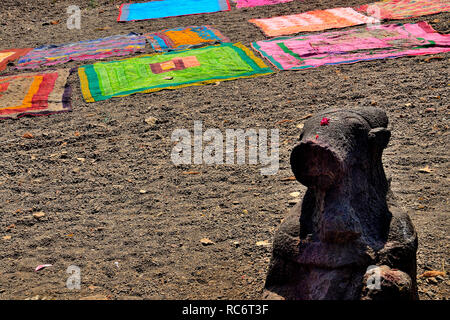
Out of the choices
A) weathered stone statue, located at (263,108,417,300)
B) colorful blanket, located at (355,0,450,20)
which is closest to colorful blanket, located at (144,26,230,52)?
colorful blanket, located at (355,0,450,20)

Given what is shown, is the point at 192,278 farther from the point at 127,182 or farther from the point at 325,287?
the point at 127,182

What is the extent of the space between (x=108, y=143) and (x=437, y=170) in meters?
3.21

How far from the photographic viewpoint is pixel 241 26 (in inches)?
343

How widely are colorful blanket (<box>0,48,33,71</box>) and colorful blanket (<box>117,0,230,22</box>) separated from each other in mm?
1977

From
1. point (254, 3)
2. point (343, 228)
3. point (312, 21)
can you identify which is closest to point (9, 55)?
point (254, 3)

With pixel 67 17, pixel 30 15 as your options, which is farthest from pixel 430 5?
pixel 30 15

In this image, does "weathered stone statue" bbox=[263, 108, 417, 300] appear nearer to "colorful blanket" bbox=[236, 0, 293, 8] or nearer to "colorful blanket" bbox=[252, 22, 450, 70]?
"colorful blanket" bbox=[252, 22, 450, 70]

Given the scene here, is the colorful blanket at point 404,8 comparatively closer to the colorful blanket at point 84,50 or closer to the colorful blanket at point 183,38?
the colorful blanket at point 183,38

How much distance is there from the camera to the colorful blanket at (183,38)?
8031 mm

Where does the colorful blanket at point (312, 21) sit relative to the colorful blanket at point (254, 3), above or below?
below

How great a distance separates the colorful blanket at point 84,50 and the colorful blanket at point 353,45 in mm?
2038

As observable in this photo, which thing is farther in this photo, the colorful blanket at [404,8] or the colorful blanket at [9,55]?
the colorful blanket at [404,8]

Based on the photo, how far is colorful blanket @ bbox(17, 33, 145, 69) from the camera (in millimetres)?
7949

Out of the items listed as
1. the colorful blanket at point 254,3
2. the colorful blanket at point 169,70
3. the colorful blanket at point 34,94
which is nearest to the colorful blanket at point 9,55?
the colorful blanket at point 34,94
